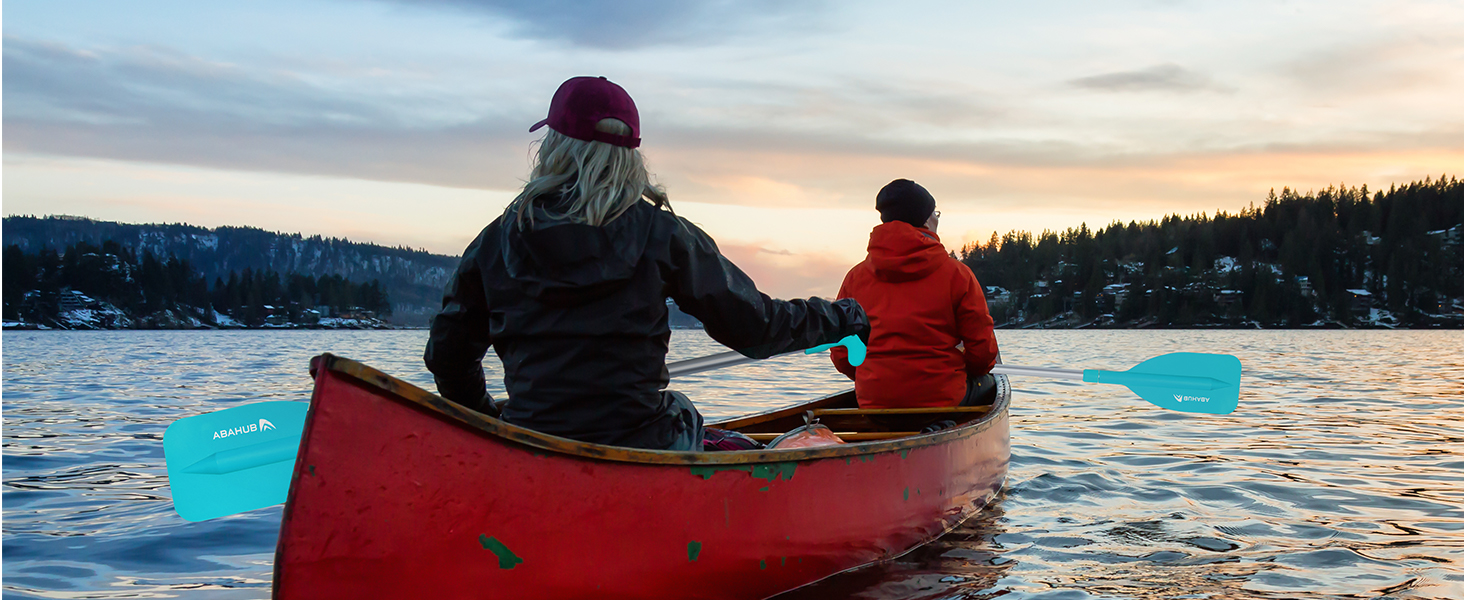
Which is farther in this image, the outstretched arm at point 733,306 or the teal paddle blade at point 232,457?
the teal paddle blade at point 232,457

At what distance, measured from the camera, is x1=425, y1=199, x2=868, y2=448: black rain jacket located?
2951 millimetres

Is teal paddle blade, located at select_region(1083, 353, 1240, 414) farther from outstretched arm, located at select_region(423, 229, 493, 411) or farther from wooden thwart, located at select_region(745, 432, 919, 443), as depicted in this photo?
outstretched arm, located at select_region(423, 229, 493, 411)

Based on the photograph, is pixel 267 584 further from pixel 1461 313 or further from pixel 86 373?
pixel 1461 313

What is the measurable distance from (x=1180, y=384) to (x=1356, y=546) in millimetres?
2360

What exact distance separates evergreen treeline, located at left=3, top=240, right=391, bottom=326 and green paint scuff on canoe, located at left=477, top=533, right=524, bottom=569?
164266 millimetres

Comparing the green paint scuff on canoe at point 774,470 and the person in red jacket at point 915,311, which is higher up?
the person in red jacket at point 915,311

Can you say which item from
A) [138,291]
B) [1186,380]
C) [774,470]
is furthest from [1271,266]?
[138,291]

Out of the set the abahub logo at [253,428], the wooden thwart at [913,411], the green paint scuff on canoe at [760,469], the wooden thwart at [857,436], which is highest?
the abahub logo at [253,428]

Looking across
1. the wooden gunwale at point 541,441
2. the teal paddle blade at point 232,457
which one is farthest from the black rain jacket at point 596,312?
the teal paddle blade at point 232,457

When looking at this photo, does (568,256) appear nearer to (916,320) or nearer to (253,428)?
(253,428)

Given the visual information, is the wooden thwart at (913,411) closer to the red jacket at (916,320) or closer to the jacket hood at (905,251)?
the red jacket at (916,320)

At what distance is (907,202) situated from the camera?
597 centimetres

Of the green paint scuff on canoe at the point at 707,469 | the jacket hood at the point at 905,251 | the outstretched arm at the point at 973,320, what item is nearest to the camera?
the green paint scuff on canoe at the point at 707,469

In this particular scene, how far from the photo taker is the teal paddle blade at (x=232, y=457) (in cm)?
346
